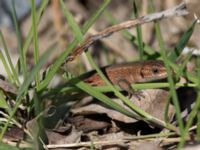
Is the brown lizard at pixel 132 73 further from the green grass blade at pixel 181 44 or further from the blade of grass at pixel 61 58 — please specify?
the blade of grass at pixel 61 58

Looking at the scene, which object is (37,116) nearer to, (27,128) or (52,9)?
(27,128)

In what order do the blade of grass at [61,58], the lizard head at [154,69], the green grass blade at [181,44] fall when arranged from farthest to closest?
the lizard head at [154,69], the green grass blade at [181,44], the blade of grass at [61,58]

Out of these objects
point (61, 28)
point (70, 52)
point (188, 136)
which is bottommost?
point (188, 136)

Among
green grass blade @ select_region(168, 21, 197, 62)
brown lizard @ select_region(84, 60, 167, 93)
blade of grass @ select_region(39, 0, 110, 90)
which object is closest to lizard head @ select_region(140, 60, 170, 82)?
brown lizard @ select_region(84, 60, 167, 93)

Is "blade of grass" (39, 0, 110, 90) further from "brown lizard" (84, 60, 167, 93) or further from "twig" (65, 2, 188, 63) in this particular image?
"brown lizard" (84, 60, 167, 93)

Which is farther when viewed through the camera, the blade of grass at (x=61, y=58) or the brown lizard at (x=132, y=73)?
the brown lizard at (x=132, y=73)

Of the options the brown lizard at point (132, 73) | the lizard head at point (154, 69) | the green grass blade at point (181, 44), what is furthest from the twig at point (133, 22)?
the lizard head at point (154, 69)

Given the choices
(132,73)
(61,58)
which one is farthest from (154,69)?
(61,58)

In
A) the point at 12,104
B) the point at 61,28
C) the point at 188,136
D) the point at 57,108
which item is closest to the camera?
the point at 188,136

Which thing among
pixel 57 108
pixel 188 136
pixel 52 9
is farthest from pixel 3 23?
pixel 188 136
